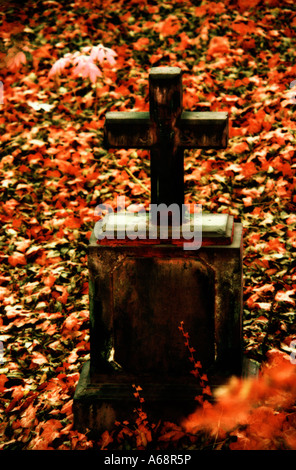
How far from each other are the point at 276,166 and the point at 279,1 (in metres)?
3.82

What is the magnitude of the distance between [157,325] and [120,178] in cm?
294

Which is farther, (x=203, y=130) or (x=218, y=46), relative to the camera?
(x=218, y=46)

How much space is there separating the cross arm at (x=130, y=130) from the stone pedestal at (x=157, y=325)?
1.87ft

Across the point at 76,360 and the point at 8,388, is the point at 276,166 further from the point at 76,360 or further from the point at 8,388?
the point at 8,388

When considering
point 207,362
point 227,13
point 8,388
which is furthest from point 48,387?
point 227,13

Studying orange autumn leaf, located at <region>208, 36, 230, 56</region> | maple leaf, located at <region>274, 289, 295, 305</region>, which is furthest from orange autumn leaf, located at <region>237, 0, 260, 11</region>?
maple leaf, located at <region>274, 289, 295, 305</region>

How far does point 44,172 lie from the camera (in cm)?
606

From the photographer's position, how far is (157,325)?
3119 millimetres

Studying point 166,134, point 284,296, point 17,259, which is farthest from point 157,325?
point 17,259

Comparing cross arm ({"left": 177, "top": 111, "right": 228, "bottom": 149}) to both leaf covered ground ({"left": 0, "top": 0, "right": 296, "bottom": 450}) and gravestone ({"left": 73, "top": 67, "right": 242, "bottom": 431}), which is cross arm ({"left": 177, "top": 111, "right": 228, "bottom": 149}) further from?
leaf covered ground ({"left": 0, "top": 0, "right": 296, "bottom": 450})

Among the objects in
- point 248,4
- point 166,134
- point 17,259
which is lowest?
point 17,259

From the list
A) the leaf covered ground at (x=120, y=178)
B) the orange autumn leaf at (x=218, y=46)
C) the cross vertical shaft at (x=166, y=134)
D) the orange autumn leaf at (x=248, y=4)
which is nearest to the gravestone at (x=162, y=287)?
the cross vertical shaft at (x=166, y=134)

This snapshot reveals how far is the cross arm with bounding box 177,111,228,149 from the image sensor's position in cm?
296

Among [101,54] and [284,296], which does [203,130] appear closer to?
[284,296]
